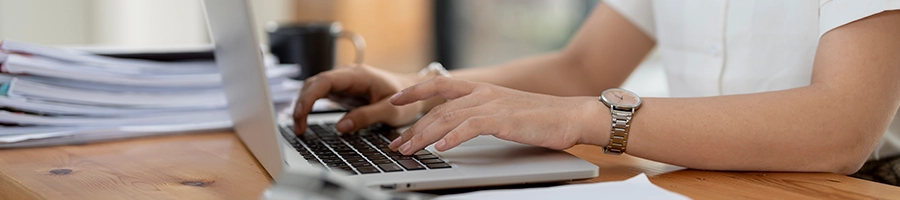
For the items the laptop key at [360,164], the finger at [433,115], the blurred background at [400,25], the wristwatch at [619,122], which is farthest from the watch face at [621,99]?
the blurred background at [400,25]

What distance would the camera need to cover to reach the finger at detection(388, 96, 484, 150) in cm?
75

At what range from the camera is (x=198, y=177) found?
2.38 ft

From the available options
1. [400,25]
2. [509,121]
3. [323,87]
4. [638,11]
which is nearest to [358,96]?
[323,87]

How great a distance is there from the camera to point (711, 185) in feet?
2.29

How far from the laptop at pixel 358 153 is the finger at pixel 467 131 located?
2 cm

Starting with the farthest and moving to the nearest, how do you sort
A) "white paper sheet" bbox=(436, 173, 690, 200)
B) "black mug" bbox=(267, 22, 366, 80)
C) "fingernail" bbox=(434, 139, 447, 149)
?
"black mug" bbox=(267, 22, 366, 80)
"fingernail" bbox=(434, 139, 447, 149)
"white paper sheet" bbox=(436, 173, 690, 200)

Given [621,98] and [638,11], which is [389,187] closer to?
[621,98]

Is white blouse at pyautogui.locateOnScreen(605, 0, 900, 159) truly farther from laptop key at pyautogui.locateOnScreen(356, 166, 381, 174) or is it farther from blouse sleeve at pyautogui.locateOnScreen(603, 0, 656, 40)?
laptop key at pyautogui.locateOnScreen(356, 166, 381, 174)

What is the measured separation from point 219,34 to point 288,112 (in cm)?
24

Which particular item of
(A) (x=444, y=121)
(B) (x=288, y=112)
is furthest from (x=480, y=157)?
(B) (x=288, y=112)

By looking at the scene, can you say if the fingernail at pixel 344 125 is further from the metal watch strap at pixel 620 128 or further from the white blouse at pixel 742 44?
the white blouse at pixel 742 44

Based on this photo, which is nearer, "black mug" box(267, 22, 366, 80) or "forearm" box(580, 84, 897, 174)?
"forearm" box(580, 84, 897, 174)

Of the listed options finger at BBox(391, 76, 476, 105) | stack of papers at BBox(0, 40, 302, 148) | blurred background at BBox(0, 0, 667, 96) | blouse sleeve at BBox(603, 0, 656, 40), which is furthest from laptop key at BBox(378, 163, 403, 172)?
blurred background at BBox(0, 0, 667, 96)

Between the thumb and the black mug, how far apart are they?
39cm
